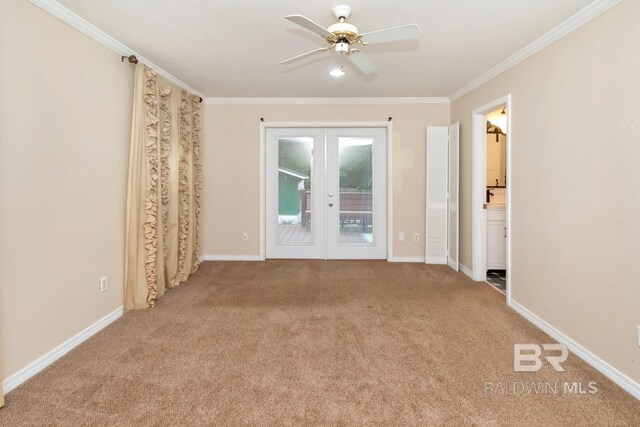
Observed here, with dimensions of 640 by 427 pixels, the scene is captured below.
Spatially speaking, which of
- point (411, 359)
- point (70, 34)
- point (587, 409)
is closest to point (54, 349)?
point (70, 34)

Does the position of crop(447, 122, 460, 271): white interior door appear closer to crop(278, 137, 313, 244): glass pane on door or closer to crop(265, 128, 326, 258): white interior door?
crop(265, 128, 326, 258): white interior door

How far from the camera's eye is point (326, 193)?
5273 mm

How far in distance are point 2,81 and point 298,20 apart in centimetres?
169

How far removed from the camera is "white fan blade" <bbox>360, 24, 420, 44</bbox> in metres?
2.11

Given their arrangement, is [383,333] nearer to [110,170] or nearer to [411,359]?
[411,359]

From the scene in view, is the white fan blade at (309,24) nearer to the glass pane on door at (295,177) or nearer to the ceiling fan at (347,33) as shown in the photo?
the ceiling fan at (347,33)

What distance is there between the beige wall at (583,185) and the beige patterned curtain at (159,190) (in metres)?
3.41

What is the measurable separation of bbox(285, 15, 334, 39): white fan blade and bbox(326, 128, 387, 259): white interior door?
2955 millimetres

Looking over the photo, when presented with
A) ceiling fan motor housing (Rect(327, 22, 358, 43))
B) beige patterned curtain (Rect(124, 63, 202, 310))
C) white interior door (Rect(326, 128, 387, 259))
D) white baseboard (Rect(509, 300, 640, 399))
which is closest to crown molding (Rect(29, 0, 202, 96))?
beige patterned curtain (Rect(124, 63, 202, 310))

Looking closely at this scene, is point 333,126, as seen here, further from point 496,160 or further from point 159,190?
point 159,190

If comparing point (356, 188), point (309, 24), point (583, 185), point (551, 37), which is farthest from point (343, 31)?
point (356, 188)

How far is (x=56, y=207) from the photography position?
237 cm

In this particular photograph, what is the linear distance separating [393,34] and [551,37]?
1.45m

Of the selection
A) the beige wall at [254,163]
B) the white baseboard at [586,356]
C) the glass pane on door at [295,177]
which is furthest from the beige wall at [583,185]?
the glass pane on door at [295,177]
